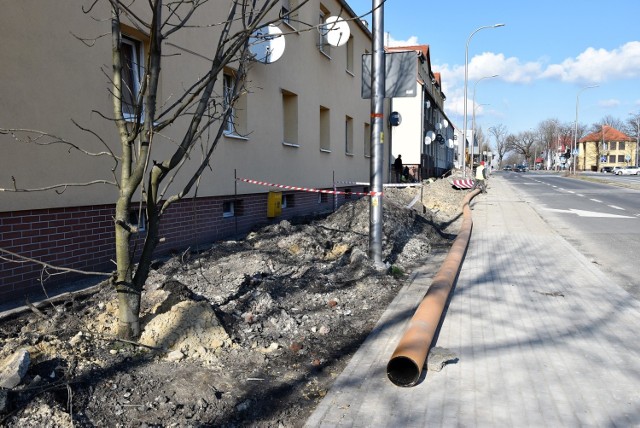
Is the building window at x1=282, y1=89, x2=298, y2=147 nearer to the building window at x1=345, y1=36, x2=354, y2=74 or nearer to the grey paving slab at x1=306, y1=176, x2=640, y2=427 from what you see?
the building window at x1=345, y1=36, x2=354, y2=74

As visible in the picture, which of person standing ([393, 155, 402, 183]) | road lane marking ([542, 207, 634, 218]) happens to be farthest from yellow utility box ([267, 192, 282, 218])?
person standing ([393, 155, 402, 183])

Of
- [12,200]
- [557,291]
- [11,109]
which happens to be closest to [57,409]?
[12,200]

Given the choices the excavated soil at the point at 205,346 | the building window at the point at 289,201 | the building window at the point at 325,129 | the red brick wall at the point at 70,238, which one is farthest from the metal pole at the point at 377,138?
the building window at the point at 325,129

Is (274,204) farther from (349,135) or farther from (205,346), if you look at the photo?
(349,135)

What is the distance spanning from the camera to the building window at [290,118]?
1294 cm

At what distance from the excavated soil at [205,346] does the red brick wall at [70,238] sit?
694mm

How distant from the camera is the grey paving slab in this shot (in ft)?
10.9

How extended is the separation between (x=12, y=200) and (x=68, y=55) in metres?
1.85

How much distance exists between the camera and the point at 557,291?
6590 mm

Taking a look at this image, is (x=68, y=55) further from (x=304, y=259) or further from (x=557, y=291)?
(x=557, y=291)

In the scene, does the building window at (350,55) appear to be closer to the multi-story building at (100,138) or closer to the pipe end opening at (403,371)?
the multi-story building at (100,138)

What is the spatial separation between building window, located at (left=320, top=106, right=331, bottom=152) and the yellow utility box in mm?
4655

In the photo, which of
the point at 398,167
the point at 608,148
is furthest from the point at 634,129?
the point at 398,167

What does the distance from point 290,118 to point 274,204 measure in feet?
9.76
